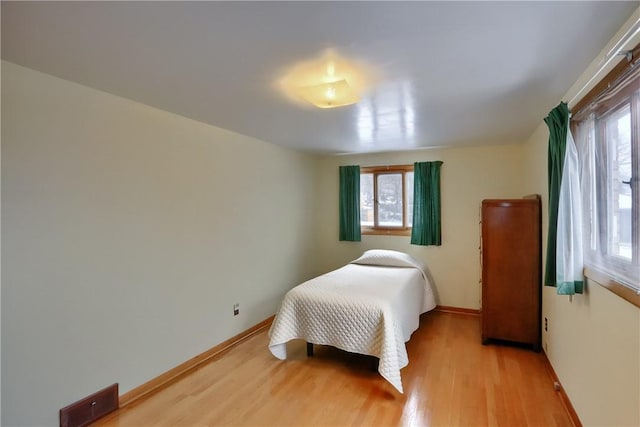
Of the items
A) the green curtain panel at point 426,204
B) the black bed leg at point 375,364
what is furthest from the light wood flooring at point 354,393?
the green curtain panel at point 426,204

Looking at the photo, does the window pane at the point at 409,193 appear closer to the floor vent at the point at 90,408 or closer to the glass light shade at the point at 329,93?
the glass light shade at the point at 329,93

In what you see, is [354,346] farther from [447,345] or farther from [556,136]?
[556,136]

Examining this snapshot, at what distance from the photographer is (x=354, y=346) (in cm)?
280

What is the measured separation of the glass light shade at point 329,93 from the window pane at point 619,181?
1427 mm

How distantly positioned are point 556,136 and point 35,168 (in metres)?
3.26

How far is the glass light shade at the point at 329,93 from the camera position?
2051mm

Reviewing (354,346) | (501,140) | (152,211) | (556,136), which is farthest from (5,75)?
(501,140)

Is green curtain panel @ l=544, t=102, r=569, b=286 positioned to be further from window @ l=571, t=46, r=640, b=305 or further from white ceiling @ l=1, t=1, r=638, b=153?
white ceiling @ l=1, t=1, r=638, b=153

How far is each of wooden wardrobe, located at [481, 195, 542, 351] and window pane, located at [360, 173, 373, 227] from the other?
5.87 ft

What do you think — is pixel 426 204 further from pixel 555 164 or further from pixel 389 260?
pixel 555 164

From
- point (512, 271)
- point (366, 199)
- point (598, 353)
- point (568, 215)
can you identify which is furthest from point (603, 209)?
point (366, 199)

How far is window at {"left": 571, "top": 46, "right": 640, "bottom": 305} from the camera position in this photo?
149cm

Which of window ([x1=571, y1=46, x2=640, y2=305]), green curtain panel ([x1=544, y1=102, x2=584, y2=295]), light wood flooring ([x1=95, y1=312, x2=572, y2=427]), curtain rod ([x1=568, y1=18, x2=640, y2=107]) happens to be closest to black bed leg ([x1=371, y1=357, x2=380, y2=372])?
light wood flooring ([x1=95, y1=312, x2=572, y2=427])

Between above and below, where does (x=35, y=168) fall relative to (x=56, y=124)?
below
